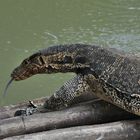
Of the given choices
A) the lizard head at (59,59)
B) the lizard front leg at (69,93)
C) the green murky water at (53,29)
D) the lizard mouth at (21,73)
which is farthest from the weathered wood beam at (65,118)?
the green murky water at (53,29)

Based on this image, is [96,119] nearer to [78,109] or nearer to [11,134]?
[78,109]

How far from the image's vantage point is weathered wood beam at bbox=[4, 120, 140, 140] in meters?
3.39

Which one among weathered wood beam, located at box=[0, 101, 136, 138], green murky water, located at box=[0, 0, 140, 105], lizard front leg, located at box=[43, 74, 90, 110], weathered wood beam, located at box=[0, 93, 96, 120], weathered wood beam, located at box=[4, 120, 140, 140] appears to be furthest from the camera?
green murky water, located at box=[0, 0, 140, 105]

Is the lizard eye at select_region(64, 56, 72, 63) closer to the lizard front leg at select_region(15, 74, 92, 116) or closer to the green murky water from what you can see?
the lizard front leg at select_region(15, 74, 92, 116)

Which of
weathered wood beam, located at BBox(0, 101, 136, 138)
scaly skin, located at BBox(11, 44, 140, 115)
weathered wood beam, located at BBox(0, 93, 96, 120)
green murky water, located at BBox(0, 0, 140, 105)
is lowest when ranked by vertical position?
weathered wood beam, located at BBox(0, 101, 136, 138)

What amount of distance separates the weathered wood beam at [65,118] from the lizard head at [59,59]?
0.32 metres

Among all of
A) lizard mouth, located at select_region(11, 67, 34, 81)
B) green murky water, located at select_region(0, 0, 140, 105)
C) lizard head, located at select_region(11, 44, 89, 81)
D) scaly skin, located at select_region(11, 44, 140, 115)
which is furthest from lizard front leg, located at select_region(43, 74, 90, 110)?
green murky water, located at select_region(0, 0, 140, 105)

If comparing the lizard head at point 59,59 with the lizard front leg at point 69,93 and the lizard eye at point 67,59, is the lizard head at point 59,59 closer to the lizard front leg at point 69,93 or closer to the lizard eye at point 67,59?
the lizard eye at point 67,59

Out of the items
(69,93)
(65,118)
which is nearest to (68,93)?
(69,93)

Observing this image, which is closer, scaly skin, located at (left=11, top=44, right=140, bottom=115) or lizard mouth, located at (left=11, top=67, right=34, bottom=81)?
scaly skin, located at (left=11, top=44, right=140, bottom=115)

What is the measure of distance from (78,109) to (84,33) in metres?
4.08

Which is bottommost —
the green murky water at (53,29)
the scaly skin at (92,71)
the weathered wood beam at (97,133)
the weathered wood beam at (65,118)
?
the weathered wood beam at (97,133)

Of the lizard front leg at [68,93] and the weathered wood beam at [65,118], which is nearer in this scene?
the weathered wood beam at [65,118]

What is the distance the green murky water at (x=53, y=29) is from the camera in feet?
20.5
